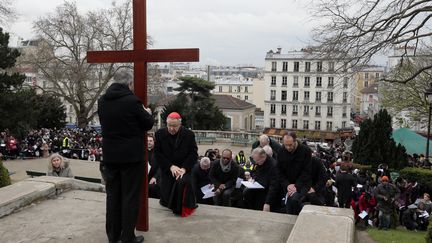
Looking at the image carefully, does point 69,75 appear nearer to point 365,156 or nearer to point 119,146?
A: point 365,156

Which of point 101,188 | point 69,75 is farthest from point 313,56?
point 69,75

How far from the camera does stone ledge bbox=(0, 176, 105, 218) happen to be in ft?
16.0

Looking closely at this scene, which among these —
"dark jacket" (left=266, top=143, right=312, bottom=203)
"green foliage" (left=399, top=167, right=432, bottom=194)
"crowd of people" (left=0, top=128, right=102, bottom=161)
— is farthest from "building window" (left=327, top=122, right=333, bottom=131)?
"dark jacket" (left=266, top=143, right=312, bottom=203)

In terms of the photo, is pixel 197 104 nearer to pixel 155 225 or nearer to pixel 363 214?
pixel 363 214

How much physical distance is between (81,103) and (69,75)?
3.00 meters

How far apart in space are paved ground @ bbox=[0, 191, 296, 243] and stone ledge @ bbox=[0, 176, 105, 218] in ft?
Result: 0.32

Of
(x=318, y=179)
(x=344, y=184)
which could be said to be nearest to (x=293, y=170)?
(x=318, y=179)

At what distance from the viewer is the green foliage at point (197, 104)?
4531cm

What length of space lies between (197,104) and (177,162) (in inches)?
1625

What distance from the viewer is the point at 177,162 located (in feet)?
16.3

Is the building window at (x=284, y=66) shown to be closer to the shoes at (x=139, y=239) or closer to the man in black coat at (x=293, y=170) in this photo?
the man in black coat at (x=293, y=170)

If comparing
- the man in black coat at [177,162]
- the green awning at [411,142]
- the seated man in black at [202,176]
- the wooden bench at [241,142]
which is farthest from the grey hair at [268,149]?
the wooden bench at [241,142]

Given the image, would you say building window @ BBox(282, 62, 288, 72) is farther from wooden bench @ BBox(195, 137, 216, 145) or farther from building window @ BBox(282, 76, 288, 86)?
wooden bench @ BBox(195, 137, 216, 145)

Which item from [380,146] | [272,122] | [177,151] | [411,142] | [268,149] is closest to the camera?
[177,151]
